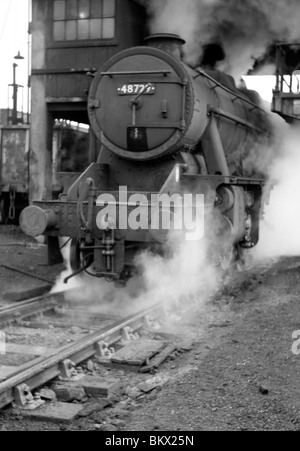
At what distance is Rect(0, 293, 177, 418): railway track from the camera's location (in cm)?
410

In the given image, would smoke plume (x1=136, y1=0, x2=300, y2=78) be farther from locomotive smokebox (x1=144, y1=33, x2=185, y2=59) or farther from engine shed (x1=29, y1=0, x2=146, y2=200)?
locomotive smokebox (x1=144, y1=33, x2=185, y2=59)

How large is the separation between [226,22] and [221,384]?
7716 millimetres

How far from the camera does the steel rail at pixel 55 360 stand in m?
3.87

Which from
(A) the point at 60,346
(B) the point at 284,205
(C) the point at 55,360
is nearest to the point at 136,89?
(A) the point at 60,346

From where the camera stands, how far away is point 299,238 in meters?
11.6

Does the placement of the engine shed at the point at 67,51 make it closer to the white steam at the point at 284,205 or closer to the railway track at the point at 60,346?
the white steam at the point at 284,205

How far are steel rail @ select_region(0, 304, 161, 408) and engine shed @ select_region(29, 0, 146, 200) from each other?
5.23 metres

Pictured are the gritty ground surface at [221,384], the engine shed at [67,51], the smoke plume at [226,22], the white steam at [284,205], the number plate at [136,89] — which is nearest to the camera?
the gritty ground surface at [221,384]

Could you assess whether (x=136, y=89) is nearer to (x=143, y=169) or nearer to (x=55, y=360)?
(x=143, y=169)

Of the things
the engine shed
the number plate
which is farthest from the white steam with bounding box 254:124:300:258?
the number plate

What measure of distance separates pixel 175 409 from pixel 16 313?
282cm

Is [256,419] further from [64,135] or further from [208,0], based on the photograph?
[64,135]

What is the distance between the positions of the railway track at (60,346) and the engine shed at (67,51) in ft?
14.8

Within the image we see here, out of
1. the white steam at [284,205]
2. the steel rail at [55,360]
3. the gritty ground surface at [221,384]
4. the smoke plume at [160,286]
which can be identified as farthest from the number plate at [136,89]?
the white steam at [284,205]
